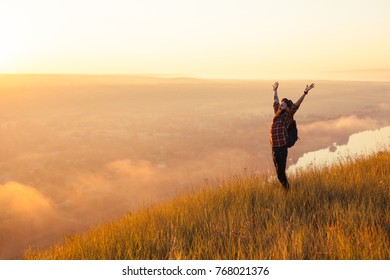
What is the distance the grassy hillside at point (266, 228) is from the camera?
4062 mm

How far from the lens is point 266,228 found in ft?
16.9

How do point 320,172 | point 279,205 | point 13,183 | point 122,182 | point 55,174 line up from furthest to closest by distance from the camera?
point 122,182
point 55,174
point 13,183
point 320,172
point 279,205

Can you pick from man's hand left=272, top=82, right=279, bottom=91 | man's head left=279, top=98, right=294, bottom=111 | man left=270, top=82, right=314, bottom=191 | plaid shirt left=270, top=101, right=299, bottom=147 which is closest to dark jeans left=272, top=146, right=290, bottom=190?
man left=270, top=82, right=314, bottom=191

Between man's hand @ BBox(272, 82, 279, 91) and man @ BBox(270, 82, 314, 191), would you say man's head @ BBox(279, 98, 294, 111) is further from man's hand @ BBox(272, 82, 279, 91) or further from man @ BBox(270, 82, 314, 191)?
man's hand @ BBox(272, 82, 279, 91)

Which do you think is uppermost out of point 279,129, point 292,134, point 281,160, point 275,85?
point 275,85

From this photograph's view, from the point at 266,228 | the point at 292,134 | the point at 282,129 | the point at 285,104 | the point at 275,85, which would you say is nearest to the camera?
the point at 266,228

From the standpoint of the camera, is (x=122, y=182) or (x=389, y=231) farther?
(x=122, y=182)

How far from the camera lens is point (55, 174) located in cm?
16262

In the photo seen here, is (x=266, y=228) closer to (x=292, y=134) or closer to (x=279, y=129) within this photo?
(x=279, y=129)

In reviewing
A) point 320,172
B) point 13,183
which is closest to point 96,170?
point 13,183

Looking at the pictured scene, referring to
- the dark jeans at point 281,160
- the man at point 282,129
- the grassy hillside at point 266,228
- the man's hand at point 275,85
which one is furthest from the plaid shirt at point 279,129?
the grassy hillside at point 266,228

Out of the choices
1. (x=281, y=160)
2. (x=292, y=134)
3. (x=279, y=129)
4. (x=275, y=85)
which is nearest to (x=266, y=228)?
(x=281, y=160)

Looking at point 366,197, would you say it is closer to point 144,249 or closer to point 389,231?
→ point 389,231
